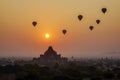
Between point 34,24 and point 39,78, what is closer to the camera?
point 39,78

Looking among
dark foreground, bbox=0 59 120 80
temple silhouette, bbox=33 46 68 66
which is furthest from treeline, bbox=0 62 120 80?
temple silhouette, bbox=33 46 68 66

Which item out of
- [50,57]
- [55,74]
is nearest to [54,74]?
[55,74]

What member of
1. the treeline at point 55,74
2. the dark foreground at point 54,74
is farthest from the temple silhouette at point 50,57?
the treeline at point 55,74

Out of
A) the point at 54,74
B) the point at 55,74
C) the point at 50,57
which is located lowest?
the point at 55,74

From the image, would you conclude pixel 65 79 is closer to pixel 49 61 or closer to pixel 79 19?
pixel 79 19

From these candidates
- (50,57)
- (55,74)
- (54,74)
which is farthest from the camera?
(50,57)

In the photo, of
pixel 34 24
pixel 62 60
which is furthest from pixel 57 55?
pixel 34 24

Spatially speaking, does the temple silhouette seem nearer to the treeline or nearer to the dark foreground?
the dark foreground

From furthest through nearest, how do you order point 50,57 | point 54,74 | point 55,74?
1. point 50,57
2. point 54,74
3. point 55,74

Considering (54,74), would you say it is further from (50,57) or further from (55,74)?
(50,57)

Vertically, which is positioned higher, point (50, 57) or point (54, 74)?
point (50, 57)

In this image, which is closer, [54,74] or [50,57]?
[54,74]
